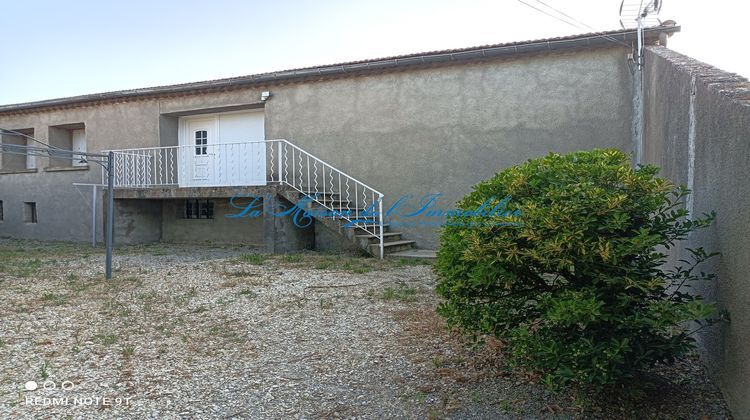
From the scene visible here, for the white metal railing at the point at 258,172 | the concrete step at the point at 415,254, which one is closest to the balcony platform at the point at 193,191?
the white metal railing at the point at 258,172

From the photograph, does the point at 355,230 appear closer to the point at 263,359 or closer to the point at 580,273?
the point at 263,359

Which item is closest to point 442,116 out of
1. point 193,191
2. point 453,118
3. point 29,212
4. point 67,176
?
point 453,118

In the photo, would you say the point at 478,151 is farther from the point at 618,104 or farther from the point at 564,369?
the point at 564,369

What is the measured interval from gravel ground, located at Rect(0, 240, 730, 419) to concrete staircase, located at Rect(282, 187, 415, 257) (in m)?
2.23

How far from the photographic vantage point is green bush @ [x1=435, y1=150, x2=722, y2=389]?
2322 mm

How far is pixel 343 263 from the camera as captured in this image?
8359 mm

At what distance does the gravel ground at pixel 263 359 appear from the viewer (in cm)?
283

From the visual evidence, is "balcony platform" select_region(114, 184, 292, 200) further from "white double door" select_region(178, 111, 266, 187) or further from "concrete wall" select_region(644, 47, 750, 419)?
"concrete wall" select_region(644, 47, 750, 419)

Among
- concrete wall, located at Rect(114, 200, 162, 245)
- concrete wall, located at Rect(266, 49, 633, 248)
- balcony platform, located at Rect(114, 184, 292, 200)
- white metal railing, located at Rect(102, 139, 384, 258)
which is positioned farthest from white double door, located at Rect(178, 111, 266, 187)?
balcony platform, located at Rect(114, 184, 292, 200)

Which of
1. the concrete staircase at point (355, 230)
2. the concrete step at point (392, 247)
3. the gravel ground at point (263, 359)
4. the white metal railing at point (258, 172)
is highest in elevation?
the white metal railing at point (258, 172)

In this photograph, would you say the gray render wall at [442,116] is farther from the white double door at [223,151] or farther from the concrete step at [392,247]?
the white double door at [223,151]

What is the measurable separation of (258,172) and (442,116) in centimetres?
434

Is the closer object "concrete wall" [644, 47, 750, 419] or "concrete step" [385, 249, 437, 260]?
"concrete wall" [644, 47, 750, 419]

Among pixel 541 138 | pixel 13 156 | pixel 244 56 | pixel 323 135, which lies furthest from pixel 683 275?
pixel 13 156
